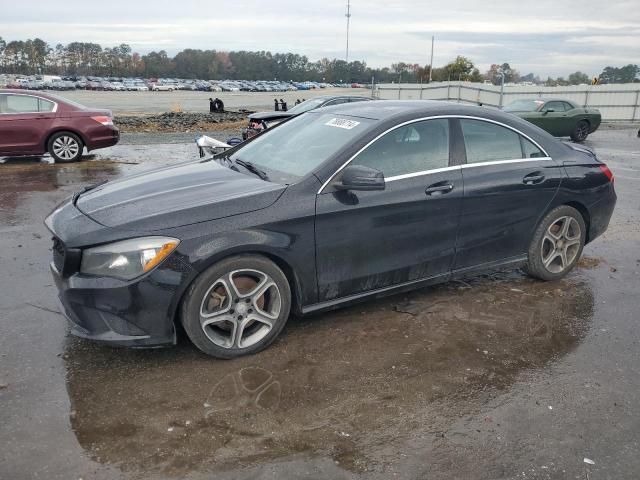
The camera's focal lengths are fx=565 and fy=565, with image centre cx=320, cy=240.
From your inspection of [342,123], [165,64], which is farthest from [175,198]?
[165,64]

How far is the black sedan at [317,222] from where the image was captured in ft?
11.4

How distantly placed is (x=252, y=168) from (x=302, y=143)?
0.46 m

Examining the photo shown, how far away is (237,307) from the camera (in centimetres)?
370

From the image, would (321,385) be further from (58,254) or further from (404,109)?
(404,109)

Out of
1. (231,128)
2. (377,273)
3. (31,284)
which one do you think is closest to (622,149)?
(231,128)

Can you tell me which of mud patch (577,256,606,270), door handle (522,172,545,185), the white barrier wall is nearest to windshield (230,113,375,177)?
door handle (522,172,545,185)

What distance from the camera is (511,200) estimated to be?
4773mm

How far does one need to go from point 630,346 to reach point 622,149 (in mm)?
14830

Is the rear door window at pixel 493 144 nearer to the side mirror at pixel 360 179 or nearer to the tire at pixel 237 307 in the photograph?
the side mirror at pixel 360 179

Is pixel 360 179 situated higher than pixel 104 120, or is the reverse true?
pixel 360 179

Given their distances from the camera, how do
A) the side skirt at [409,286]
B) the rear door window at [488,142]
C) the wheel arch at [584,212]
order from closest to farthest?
1. the side skirt at [409,286]
2. the rear door window at [488,142]
3. the wheel arch at [584,212]

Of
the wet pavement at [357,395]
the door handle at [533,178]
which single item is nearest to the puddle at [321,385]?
the wet pavement at [357,395]

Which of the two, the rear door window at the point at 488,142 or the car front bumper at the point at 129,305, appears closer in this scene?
the car front bumper at the point at 129,305

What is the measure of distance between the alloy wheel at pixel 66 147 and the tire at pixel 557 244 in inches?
382
